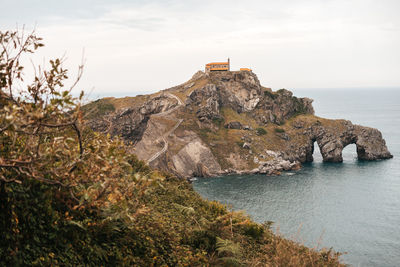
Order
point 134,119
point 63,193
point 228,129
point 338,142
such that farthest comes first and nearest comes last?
point 228,129 → point 338,142 → point 134,119 → point 63,193

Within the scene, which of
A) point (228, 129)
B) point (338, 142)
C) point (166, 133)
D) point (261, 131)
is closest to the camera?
point (166, 133)

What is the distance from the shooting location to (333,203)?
79.4 metres

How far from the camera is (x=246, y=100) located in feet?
507

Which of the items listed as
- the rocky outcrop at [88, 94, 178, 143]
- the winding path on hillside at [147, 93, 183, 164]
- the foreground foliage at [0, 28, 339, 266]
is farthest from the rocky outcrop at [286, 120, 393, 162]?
the foreground foliage at [0, 28, 339, 266]

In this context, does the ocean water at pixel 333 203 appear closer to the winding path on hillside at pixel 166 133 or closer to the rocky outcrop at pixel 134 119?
the winding path on hillside at pixel 166 133

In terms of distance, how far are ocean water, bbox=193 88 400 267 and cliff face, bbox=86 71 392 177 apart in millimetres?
9262

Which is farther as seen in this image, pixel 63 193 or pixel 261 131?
pixel 261 131

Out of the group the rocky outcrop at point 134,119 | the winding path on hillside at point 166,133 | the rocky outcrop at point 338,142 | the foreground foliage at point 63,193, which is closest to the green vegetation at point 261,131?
the rocky outcrop at point 338,142

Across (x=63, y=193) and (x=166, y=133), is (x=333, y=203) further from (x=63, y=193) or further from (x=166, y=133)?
(x=63, y=193)

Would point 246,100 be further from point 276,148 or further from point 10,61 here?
point 10,61

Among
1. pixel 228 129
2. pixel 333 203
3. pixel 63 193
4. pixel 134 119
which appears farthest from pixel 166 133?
pixel 63 193

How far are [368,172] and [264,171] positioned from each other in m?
36.9

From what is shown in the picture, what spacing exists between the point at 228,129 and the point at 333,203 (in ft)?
219

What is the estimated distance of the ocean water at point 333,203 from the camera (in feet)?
186
